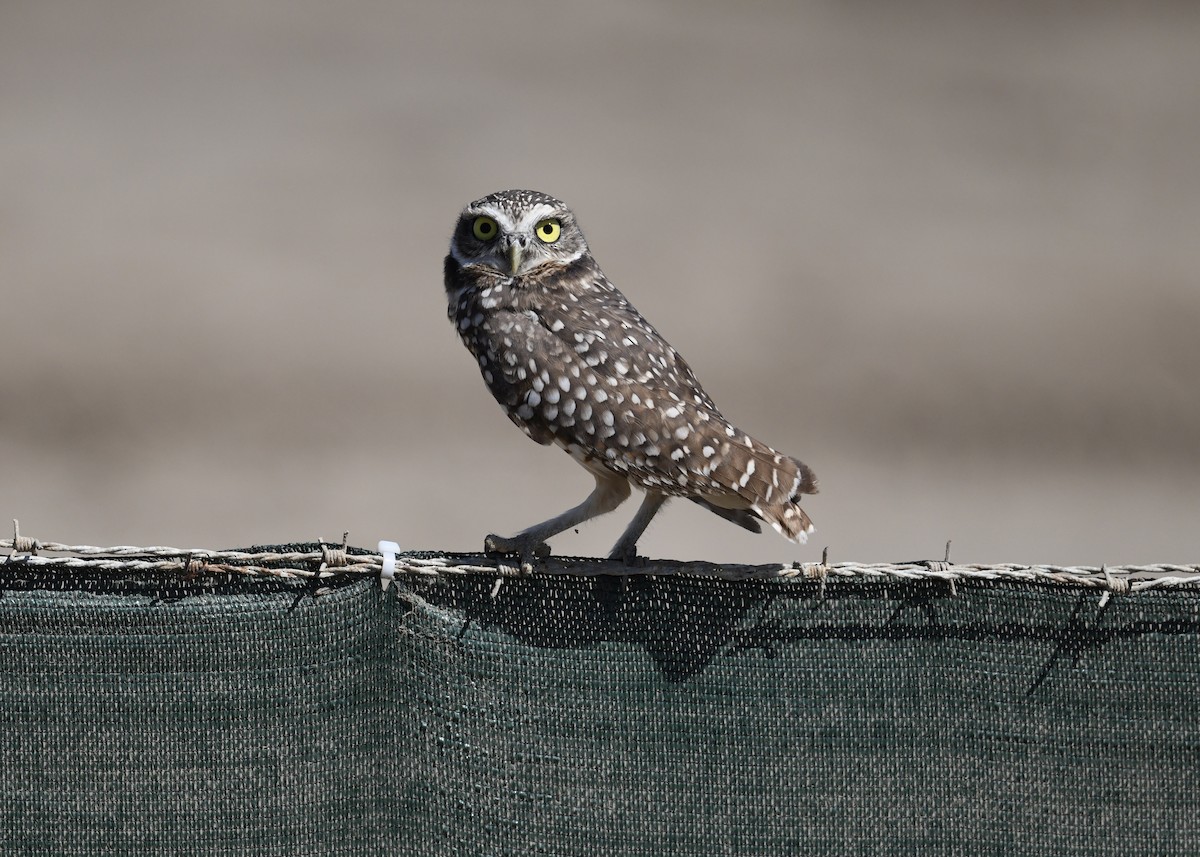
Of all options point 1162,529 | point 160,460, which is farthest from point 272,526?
point 1162,529

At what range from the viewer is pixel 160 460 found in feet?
37.0

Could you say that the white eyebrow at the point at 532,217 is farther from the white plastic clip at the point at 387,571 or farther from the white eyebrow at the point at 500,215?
the white plastic clip at the point at 387,571

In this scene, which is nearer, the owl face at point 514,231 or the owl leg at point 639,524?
the owl leg at point 639,524

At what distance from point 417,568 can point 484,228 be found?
1.70 metres

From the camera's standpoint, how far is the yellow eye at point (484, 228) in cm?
422

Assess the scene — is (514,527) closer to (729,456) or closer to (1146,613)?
(729,456)

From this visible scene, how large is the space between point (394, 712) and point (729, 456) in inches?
47.2

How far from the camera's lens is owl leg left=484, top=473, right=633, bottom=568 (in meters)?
3.45

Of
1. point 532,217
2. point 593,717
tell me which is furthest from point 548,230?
point 593,717

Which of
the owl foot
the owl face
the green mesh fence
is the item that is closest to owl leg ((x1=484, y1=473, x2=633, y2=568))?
the owl foot

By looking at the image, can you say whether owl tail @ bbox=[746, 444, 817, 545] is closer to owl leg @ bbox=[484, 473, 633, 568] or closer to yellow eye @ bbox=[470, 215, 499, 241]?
owl leg @ bbox=[484, 473, 633, 568]

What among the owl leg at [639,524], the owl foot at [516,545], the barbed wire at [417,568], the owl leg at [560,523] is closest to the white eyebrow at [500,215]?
the owl leg at [560,523]

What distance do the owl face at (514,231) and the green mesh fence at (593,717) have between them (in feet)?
5.19

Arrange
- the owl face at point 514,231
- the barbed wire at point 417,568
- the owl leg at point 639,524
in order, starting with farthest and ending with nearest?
1. the owl face at point 514,231
2. the owl leg at point 639,524
3. the barbed wire at point 417,568
